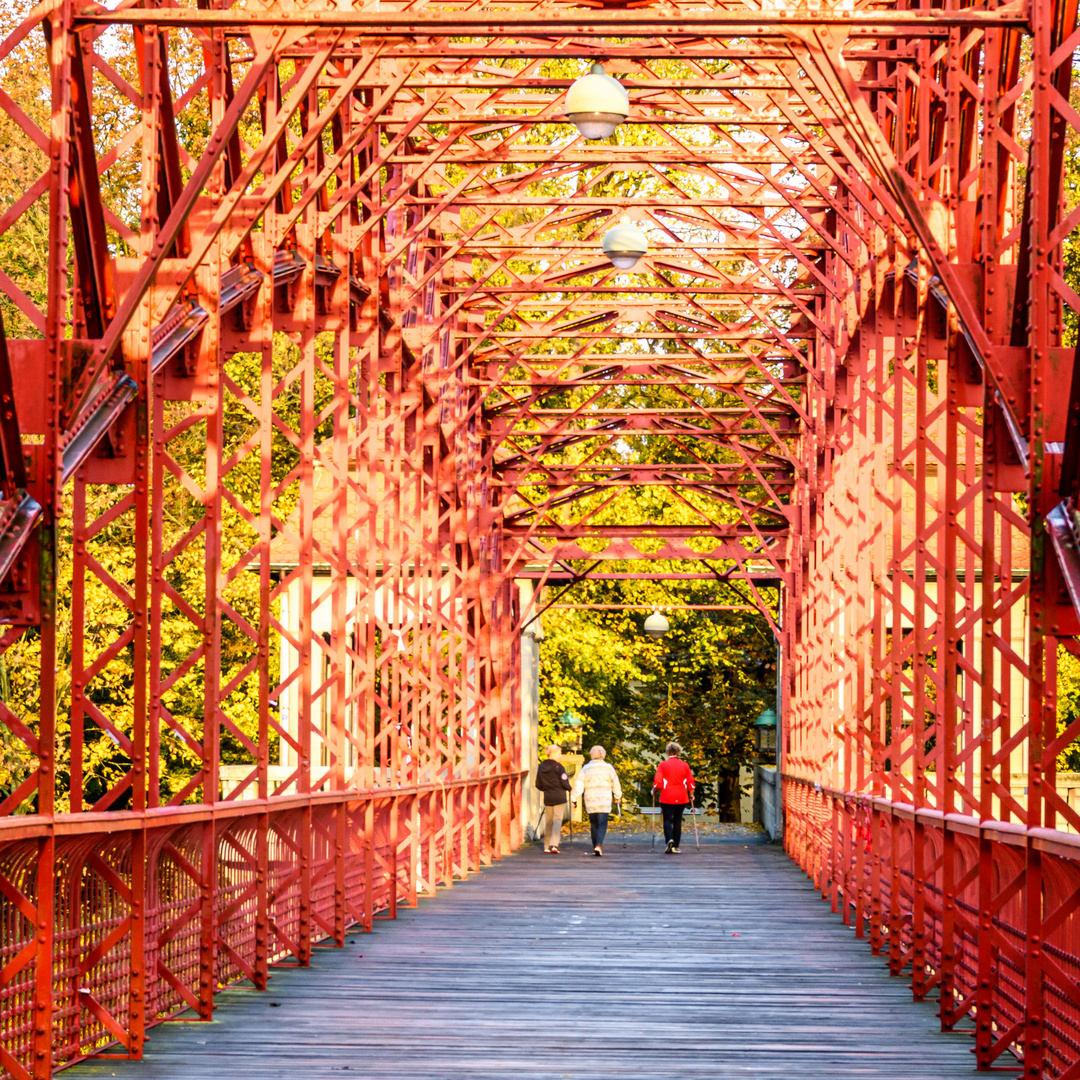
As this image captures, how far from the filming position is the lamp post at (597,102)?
38.8ft

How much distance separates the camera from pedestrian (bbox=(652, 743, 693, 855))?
2717 cm

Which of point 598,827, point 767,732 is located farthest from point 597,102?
point 767,732

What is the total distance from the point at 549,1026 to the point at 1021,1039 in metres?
2.73

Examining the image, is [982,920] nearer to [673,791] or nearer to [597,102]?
[597,102]

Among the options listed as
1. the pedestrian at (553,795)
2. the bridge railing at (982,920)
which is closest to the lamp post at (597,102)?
the bridge railing at (982,920)

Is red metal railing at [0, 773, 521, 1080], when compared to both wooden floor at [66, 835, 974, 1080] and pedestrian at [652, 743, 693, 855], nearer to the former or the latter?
wooden floor at [66, 835, 974, 1080]

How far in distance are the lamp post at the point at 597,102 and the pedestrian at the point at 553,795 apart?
16.5 m

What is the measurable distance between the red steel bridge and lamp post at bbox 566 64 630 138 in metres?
0.60

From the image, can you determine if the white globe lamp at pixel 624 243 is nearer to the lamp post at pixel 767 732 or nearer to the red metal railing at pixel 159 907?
the red metal railing at pixel 159 907

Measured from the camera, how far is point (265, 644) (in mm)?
11688

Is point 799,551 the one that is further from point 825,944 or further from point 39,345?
point 39,345

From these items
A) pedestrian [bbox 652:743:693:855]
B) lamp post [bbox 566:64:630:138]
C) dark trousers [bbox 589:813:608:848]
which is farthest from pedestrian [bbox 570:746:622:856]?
lamp post [bbox 566:64:630:138]

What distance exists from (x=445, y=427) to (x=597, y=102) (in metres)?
10.2

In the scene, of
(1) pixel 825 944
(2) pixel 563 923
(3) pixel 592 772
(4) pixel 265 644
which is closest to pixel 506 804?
(3) pixel 592 772
